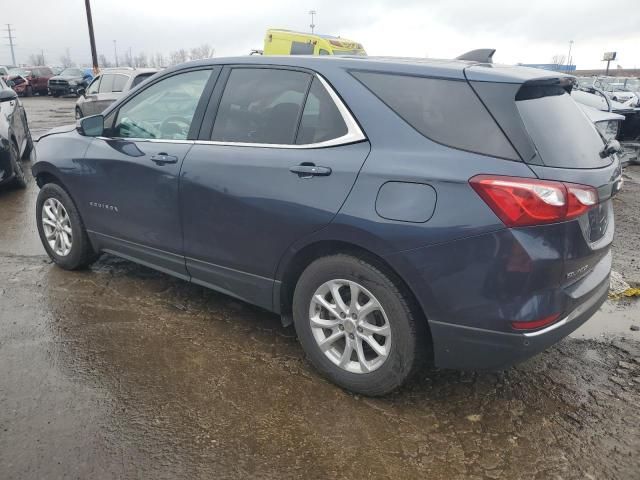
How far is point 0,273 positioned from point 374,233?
3.50 metres

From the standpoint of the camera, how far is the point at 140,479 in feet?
7.29

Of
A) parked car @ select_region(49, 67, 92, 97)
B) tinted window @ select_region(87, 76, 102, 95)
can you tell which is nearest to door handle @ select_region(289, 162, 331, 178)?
tinted window @ select_region(87, 76, 102, 95)

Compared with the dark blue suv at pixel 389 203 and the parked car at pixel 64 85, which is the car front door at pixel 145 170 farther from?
the parked car at pixel 64 85

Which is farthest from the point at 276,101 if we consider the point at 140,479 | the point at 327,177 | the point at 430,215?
the point at 140,479

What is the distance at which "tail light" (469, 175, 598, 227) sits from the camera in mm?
2232

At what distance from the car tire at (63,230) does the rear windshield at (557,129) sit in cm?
343

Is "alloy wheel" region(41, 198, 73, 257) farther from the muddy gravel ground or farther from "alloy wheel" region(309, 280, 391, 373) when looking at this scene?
"alloy wheel" region(309, 280, 391, 373)

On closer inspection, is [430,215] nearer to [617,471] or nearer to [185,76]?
[617,471]

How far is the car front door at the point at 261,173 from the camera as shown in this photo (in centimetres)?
273

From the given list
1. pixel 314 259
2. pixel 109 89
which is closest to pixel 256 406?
pixel 314 259

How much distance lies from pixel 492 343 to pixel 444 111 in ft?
3.62

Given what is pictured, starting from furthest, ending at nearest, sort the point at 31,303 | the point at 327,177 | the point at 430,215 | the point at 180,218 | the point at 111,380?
the point at 31,303 → the point at 180,218 → the point at 111,380 → the point at 327,177 → the point at 430,215

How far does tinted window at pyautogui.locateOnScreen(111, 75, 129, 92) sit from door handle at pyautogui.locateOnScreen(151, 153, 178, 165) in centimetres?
938

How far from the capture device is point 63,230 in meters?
4.38
